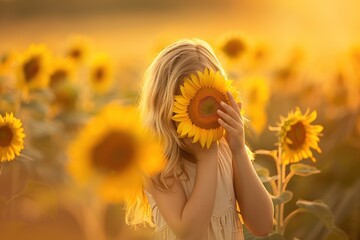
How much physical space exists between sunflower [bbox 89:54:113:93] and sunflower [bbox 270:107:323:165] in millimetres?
2033

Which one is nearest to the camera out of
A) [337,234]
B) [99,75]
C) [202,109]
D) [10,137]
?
[202,109]

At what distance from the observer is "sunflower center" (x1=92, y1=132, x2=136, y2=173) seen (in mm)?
1332

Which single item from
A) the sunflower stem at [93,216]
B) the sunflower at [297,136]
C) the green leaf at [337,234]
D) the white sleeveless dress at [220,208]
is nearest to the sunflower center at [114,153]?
the white sleeveless dress at [220,208]

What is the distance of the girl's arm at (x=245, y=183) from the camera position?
164 cm

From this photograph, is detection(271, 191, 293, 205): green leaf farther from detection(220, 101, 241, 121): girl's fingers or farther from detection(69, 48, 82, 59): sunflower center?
detection(69, 48, 82, 59): sunflower center

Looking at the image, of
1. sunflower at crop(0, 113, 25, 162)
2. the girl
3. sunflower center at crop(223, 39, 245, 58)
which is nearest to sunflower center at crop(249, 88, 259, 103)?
sunflower center at crop(223, 39, 245, 58)

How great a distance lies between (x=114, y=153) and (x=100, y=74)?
8.45 ft

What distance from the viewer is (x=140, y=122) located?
1.72 m

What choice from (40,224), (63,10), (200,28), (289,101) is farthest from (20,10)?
(40,224)

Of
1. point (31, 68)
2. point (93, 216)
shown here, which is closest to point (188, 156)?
point (93, 216)

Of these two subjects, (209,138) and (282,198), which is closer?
(209,138)

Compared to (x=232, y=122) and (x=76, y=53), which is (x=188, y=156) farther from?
(x=76, y=53)

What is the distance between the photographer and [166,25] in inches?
190

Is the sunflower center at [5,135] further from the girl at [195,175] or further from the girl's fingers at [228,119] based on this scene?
the girl's fingers at [228,119]
